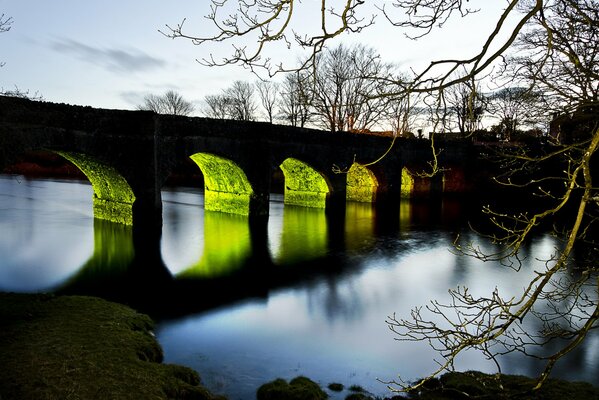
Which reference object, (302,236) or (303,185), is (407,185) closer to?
(303,185)

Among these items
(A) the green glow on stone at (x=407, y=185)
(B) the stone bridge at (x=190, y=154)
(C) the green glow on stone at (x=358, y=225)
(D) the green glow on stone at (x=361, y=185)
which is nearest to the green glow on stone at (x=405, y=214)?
(B) the stone bridge at (x=190, y=154)

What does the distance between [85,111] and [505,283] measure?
12.5 meters

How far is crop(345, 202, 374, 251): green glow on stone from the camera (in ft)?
51.8

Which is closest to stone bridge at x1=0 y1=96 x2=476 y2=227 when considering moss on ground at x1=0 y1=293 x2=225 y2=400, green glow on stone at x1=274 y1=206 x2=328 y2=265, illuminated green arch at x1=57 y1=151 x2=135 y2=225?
illuminated green arch at x1=57 y1=151 x2=135 y2=225

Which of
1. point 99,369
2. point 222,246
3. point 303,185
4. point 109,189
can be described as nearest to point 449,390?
point 99,369

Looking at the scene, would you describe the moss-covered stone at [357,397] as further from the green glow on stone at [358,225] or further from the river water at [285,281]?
the green glow on stone at [358,225]

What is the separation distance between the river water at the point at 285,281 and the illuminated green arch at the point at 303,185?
5.87ft

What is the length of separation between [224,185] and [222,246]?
645cm

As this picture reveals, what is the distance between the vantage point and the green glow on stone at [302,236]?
13.6 m

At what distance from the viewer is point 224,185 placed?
20516mm

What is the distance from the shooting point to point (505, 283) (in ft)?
36.8

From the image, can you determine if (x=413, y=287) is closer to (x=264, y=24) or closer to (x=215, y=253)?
(x=215, y=253)

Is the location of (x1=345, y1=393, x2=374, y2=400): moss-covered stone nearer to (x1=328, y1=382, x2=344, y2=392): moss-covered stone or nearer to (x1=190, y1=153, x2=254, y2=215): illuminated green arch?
(x1=328, y1=382, x2=344, y2=392): moss-covered stone

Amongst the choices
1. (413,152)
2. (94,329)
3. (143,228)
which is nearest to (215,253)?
(143,228)
